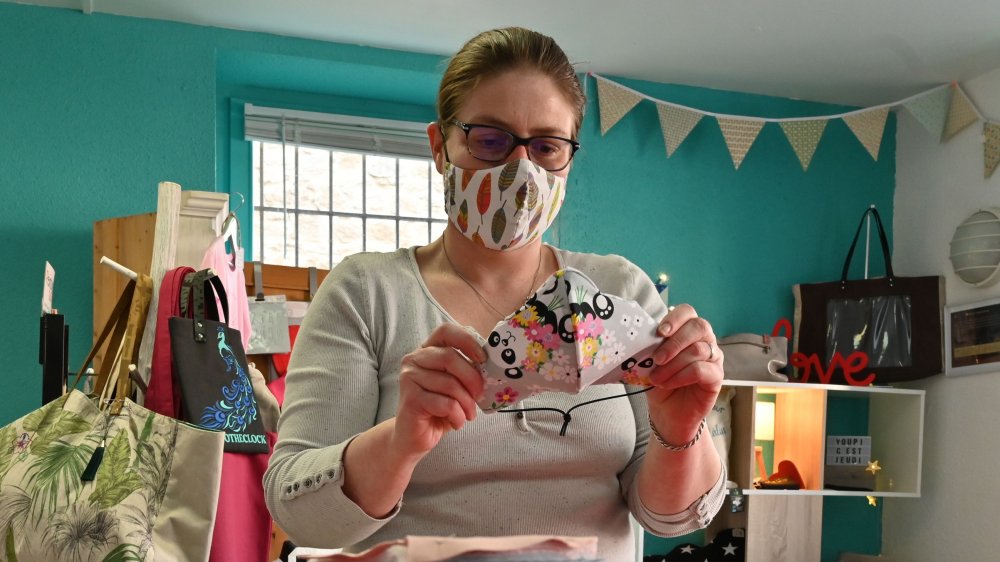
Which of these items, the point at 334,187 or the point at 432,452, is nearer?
the point at 432,452

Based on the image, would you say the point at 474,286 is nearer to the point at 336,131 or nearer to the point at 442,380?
the point at 442,380

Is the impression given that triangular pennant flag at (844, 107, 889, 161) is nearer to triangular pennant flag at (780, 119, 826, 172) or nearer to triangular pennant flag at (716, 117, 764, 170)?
triangular pennant flag at (780, 119, 826, 172)

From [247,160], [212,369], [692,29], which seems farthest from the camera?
[247,160]

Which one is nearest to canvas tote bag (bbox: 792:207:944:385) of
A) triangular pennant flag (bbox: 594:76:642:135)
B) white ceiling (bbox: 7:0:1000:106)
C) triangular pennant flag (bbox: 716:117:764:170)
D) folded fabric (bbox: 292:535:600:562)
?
triangular pennant flag (bbox: 716:117:764:170)

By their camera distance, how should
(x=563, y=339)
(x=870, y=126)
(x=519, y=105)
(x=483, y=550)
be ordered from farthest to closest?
(x=870, y=126) → (x=519, y=105) → (x=563, y=339) → (x=483, y=550)

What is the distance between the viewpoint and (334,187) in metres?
3.78

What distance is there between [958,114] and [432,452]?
337 cm

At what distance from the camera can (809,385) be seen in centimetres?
350

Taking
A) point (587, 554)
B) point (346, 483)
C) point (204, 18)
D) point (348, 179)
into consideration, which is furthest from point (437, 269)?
point (348, 179)

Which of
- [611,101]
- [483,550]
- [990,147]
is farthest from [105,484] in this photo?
[990,147]

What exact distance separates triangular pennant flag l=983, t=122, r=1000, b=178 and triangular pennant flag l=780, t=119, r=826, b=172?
58 centimetres

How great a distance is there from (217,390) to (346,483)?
3.63ft

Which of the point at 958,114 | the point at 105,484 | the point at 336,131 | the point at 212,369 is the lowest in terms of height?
the point at 105,484

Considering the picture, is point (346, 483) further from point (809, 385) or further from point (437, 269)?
point (809, 385)
